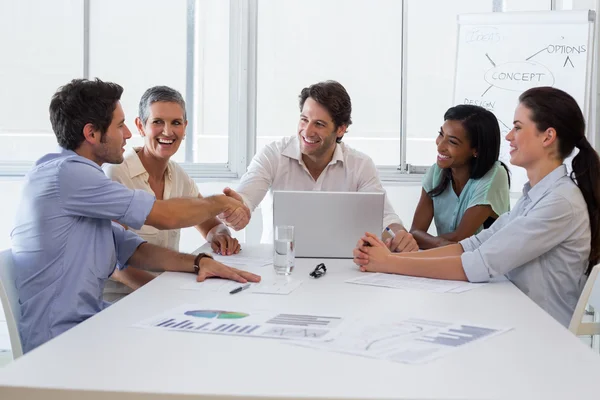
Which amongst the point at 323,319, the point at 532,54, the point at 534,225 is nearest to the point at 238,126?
the point at 532,54

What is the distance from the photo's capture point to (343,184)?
126 inches

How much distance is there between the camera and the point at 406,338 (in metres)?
1.40

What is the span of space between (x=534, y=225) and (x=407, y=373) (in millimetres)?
1033

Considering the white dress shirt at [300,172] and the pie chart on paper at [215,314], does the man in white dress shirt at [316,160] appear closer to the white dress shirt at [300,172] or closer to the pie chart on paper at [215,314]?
the white dress shirt at [300,172]

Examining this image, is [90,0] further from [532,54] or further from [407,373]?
[407,373]

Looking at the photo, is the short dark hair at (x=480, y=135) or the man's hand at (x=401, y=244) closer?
the man's hand at (x=401, y=244)

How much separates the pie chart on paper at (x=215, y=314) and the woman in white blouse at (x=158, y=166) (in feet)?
3.34

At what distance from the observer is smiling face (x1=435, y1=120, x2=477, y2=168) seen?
3.22 m

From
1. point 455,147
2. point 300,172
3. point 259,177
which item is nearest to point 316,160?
point 300,172

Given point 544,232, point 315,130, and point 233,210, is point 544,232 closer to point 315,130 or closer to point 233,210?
point 233,210

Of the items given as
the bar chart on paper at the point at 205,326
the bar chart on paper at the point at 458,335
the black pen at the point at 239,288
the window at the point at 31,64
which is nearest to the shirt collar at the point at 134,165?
the black pen at the point at 239,288

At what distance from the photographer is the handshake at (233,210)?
2398 millimetres

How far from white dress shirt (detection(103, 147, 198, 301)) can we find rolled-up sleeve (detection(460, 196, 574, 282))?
1142 millimetres

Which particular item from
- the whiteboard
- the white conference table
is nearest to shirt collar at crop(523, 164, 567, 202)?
the white conference table
